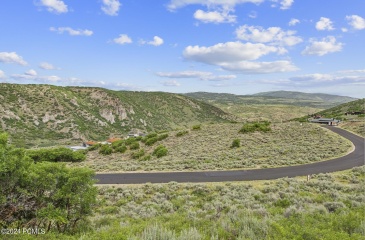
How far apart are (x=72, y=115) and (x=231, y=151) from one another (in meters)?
75.4

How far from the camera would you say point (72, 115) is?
3661 inches

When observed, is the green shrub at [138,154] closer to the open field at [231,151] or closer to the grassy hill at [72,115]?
the open field at [231,151]

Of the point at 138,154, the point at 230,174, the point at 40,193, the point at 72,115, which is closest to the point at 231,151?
the point at 230,174

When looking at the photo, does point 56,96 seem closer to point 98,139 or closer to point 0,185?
point 98,139

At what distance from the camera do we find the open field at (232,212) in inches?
249

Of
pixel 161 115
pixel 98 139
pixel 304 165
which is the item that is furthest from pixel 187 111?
pixel 304 165

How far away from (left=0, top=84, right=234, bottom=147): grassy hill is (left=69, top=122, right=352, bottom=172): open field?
1743 inches

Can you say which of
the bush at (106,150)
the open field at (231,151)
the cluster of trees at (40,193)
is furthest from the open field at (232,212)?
the bush at (106,150)

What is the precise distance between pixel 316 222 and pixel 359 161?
22949 mm

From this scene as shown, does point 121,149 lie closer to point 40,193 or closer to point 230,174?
point 230,174

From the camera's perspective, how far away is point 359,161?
83.1 feet

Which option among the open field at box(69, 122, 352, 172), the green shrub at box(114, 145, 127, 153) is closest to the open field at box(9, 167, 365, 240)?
the open field at box(69, 122, 352, 172)

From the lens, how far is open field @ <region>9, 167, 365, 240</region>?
6.32 m

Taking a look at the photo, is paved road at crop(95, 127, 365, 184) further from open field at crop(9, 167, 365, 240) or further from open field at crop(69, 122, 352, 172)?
open field at crop(9, 167, 365, 240)
